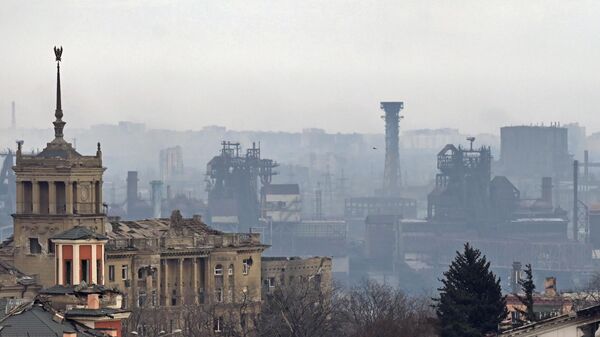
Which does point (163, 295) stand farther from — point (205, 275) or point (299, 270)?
point (299, 270)

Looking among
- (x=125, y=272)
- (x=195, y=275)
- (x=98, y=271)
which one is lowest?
(x=195, y=275)

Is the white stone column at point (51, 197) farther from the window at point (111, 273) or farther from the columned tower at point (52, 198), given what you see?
the window at point (111, 273)

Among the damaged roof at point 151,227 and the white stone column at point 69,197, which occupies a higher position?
the white stone column at point 69,197

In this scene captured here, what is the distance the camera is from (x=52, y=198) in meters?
129

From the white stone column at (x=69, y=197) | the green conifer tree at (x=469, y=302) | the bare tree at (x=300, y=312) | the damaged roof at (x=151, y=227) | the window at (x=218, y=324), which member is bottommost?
the window at (x=218, y=324)

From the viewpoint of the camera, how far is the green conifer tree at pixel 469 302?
73562 mm

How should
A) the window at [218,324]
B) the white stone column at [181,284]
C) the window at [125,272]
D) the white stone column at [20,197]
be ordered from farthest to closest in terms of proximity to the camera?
the white stone column at [181,284], the window at [125,272], the white stone column at [20,197], the window at [218,324]

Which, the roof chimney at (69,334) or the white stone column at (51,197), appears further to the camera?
→ the white stone column at (51,197)

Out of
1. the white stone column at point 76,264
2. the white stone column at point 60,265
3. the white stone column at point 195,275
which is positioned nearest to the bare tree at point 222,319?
the white stone column at point 195,275

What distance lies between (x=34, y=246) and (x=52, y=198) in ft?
9.59

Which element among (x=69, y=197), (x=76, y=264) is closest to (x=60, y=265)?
(x=76, y=264)

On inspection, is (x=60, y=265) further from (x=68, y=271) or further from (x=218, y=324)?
(x=218, y=324)

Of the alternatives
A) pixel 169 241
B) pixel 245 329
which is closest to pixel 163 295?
pixel 169 241

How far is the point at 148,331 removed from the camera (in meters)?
111
